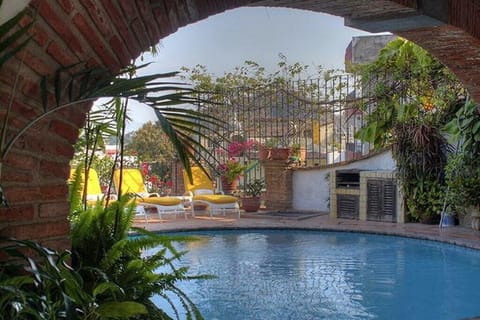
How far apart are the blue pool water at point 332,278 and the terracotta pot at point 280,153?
103 inches

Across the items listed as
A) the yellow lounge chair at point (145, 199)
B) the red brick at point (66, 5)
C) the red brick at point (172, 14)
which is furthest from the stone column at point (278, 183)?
the red brick at point (66, 5)

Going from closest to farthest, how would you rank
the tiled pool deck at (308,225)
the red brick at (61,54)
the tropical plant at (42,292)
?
1. the tropical plant at (42,292)
2. the red brick at (61,54)
3. the tiled pool deck at (308,225)

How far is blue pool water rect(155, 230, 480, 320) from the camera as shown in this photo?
15.7ft

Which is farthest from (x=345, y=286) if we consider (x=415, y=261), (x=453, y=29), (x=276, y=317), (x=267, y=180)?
(x=267, y=180)

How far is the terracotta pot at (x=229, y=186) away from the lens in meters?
11.7

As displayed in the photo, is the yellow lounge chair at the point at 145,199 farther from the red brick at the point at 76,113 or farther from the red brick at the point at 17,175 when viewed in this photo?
the red brick at the point at 17,175

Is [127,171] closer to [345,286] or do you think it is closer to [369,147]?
[369,147]

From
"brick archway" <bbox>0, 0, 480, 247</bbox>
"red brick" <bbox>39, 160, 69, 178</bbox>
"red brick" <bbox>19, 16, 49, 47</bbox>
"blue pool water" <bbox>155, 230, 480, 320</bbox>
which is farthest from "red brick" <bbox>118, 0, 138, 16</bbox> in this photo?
"blue pool water" <bbox>155, 230, 480, 320</bbox>

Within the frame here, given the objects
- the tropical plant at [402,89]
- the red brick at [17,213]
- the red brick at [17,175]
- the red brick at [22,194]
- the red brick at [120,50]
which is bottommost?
the red brick at [17,213]

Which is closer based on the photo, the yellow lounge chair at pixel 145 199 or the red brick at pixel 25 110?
the red brick at pixel 25 110

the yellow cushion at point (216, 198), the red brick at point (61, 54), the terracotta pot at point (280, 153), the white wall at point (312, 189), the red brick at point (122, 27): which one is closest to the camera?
the red brick at point (61, 54)

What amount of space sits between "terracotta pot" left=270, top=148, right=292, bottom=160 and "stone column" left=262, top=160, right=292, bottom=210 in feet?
0.27

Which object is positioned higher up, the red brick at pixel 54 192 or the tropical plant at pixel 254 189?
the red brick at pixel 54 192

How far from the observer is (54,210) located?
208 centimetres
